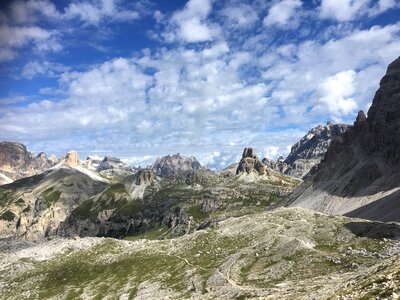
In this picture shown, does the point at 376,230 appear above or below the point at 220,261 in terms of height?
above

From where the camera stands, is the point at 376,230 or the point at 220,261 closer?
the point at 376,230

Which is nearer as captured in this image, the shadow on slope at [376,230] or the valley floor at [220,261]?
the valley floor at [220,261]

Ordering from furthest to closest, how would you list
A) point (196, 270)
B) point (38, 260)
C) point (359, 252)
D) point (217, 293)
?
point (38, 260)
point (196, 270)
point (359, 252)
point (217, 293)

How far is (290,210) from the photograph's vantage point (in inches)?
6481

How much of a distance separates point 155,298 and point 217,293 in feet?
77.5

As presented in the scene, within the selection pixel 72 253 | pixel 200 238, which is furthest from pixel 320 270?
pixel 72 253

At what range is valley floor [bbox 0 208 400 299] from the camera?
301 ft

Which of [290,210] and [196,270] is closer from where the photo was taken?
[196,270]

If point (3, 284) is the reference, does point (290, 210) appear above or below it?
above

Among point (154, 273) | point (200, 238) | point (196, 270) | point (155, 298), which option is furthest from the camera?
point (200, 238)

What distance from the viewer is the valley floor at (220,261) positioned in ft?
301

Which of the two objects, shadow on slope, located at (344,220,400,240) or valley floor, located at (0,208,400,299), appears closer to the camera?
valley floor, located at (0,208,400,299)

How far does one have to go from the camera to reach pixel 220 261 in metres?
122

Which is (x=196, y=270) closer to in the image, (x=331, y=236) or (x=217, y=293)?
(x=217, y=293)
